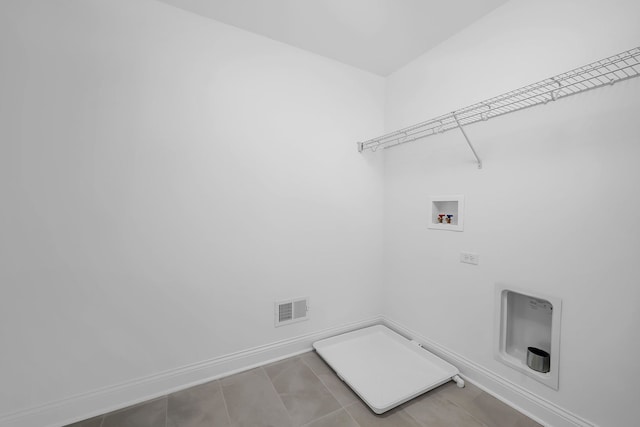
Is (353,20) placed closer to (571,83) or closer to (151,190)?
(571,83)

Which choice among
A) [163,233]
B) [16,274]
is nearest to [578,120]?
[163,233]

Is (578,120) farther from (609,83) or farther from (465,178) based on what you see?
(465,178)

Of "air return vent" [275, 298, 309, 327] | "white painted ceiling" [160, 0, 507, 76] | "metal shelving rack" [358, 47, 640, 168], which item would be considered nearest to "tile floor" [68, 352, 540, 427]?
"air return vent" [275, 298, 309, 327]

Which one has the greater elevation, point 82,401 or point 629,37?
point 629,37

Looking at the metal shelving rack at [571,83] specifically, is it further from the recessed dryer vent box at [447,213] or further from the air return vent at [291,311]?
the air return vent at [291,311]

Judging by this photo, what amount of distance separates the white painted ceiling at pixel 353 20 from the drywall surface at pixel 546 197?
0.15 meters

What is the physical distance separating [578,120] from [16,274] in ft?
9.63

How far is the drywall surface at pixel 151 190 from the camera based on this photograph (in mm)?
1323

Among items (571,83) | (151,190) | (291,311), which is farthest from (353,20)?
(291,311)

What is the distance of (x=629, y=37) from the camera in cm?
114

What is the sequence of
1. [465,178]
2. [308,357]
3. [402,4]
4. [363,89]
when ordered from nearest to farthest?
[402,4], [465,178], [308,357], [363,89]

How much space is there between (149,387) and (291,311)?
0.99m

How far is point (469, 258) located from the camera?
175 cm

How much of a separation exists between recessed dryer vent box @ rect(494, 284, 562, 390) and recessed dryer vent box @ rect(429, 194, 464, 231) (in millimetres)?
478
